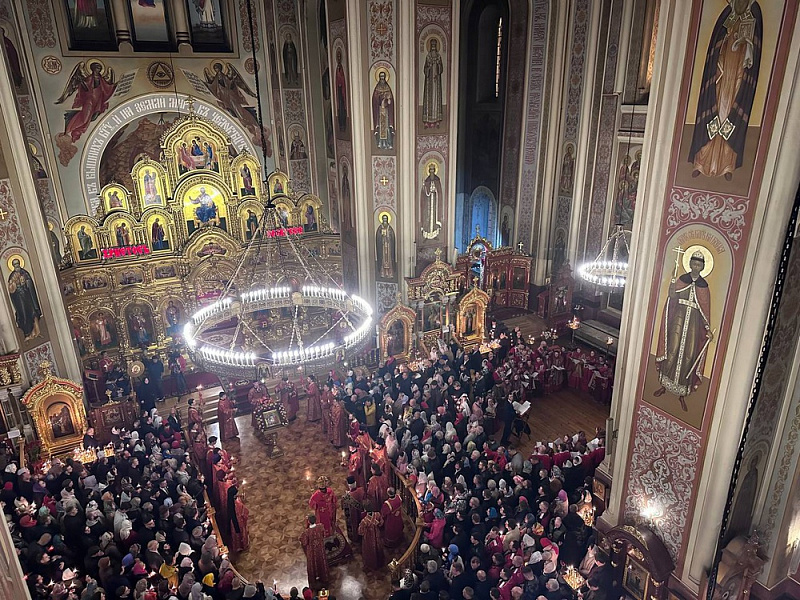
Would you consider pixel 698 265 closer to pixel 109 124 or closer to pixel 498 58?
pixel 498 58

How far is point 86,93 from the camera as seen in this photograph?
55.2 feet

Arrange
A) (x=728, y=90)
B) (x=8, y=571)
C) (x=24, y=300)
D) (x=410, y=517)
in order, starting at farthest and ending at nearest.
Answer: (x=24, y=300) < (x=410, y=517) < (x=728, y=90) < (x=8, y=571)

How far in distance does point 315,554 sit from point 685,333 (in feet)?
20.4

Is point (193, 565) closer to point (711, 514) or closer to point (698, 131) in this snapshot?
point (711, 514)

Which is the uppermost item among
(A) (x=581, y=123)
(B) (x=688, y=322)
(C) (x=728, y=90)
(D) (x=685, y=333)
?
(C) (x=728, y=90)

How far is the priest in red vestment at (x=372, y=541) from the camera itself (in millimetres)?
8875

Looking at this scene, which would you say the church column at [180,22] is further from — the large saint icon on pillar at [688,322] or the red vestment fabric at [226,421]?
the large saint icon on pillar at [688,322]

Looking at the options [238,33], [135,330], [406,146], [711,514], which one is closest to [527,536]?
[711,514]

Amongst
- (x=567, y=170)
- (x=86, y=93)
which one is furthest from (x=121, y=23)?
(x=567, y=170)

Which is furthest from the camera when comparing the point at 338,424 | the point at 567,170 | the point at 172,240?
the point at 567,170

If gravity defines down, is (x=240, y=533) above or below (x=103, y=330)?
below

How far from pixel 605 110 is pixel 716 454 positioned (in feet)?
39.7

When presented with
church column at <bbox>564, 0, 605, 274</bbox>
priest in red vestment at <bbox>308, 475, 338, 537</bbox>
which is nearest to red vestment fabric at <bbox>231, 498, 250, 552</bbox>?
priest in red vestment at <bbox>308, 475, 338, 537</bbox>

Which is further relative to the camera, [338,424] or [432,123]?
[432,123]
